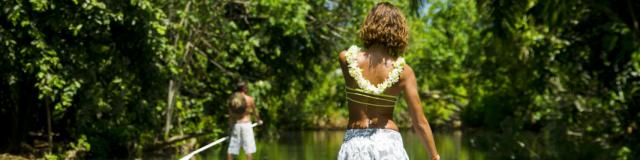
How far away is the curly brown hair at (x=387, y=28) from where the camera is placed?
4.90m

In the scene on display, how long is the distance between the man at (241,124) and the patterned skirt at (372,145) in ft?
30.1

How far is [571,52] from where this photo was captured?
17.6 metres

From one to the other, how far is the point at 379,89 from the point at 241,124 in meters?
9.49

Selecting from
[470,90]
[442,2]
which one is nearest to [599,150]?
→ [442,2]

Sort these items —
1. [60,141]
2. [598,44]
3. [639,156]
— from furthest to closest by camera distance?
[60,141] < [598,44] < [639,156]

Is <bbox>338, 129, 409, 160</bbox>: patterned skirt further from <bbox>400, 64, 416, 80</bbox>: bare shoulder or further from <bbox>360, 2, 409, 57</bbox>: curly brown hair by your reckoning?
<bbox>360, 2, 409, 57</bbox>: curly brown hair

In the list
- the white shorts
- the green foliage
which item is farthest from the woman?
the white shorts

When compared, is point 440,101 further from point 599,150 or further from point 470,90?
point 599,150

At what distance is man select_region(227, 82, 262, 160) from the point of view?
1412 cm

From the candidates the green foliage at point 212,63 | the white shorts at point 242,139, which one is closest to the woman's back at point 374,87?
the green foliage at point 212,63

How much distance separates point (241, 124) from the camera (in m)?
14.3

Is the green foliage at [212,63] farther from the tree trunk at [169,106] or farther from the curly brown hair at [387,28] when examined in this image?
the curly brown hair at [387,28]

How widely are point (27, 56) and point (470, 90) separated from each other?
3376 cm

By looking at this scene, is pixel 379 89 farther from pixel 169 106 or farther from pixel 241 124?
pixel 169 106
